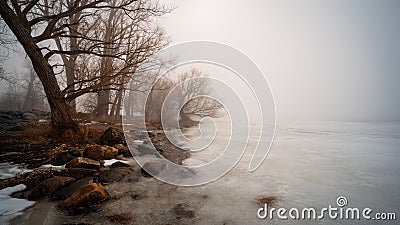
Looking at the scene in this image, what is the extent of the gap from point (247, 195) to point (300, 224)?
1.07 metres

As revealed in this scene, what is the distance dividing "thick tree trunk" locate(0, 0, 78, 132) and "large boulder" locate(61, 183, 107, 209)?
4808 mm

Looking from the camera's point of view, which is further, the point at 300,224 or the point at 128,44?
the point at 128,44

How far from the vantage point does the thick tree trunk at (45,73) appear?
261 inches

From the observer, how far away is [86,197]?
3.09 meters

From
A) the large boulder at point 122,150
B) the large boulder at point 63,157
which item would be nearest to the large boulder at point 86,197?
the large boulder at point 63,157

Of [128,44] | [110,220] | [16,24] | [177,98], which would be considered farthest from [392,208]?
[177,98]

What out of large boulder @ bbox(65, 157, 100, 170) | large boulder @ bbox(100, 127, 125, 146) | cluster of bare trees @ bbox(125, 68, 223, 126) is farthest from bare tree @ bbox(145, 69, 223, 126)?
large boulder @ bbox(65, 157, 100, 170)

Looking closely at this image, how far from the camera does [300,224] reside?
109 inches

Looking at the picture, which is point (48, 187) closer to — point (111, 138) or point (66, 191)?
point (66, 191)

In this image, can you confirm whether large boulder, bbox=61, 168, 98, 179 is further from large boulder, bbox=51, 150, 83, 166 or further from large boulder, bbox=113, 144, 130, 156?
large boulder, bbox=113, 144, 130, 156

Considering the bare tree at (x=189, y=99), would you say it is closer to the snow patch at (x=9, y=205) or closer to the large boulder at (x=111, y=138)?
the large boulder at (x=111, y=138)

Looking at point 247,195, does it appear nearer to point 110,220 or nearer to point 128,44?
point 110,220

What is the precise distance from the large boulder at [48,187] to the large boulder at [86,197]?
0.56m

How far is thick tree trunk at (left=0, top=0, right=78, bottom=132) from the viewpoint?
662 centimetres
